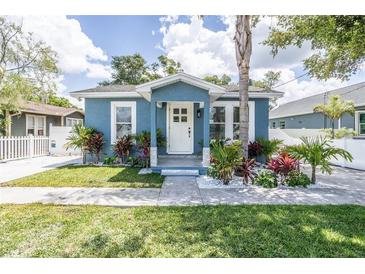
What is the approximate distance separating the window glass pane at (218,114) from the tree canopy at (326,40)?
13.7 ft

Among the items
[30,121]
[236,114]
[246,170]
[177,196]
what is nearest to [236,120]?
[236,114]

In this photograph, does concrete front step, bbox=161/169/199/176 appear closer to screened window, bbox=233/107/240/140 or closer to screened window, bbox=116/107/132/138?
screened window, bbox=116/107/132/138

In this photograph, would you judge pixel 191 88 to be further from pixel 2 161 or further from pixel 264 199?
pixel 2 161

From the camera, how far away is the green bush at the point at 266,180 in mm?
7084

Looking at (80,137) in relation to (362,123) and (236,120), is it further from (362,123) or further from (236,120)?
(362,123)

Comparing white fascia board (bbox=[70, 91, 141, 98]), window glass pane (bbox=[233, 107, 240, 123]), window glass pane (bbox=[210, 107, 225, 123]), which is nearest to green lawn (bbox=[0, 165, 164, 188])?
white fascia board (bbox=[70, 91, 141, 98])

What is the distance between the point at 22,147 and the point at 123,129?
5.85 meters

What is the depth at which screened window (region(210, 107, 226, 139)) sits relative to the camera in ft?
39.1

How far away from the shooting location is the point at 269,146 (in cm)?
1095

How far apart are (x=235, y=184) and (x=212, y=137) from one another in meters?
4.85

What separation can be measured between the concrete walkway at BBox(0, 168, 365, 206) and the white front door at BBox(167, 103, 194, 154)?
452 centimetres

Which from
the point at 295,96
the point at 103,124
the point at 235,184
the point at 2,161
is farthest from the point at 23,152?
the point at 295,96

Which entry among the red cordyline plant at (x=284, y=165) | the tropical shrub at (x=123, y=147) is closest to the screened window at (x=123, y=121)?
the tropical shrub at (x=123, y=147)

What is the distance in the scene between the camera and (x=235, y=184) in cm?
742
